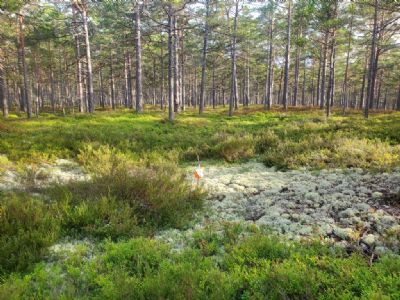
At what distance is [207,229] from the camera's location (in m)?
4.83

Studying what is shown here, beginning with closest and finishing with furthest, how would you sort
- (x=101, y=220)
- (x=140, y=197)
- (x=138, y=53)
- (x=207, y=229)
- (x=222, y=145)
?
1. (x=207, y=229)
2. (x=101, y=220)
3. (x=140, y=197)
4. (x=222, y=145)
5. (x=138, y=53)

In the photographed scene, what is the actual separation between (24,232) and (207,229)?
293 cm

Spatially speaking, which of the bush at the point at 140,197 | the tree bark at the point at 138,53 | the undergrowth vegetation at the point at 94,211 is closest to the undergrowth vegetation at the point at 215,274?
the undergrowth vegetation at the point at 94,211

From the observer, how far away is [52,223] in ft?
15.3

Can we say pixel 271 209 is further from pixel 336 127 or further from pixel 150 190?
pixel 336 127

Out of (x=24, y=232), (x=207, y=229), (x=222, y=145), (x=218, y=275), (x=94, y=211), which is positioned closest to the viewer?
(x=218, y=275)

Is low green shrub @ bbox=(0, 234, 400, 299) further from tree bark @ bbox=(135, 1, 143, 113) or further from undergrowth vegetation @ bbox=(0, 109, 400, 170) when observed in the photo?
tree bark @ bbox=(135, 1, 143, 113)

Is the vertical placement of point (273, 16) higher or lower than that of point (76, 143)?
higher

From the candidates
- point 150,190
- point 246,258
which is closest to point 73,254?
point 150,190

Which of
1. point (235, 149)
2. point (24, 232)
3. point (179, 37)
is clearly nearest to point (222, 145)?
point (235, 149)

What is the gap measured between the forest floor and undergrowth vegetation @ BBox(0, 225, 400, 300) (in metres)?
0.02

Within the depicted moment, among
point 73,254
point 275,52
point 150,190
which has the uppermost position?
point 275,52

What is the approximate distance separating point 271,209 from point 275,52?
41.8 m

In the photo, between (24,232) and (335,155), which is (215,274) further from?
(335,155)
